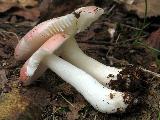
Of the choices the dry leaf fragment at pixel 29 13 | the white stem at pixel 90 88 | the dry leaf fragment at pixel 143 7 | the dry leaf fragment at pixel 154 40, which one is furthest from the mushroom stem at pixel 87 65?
the dry leaf fragment at pixel 29 13

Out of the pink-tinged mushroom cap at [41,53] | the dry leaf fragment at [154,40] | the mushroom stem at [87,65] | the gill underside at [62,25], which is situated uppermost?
the gill underside at [62,25]

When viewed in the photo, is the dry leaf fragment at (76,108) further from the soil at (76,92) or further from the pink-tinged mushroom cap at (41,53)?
the pink-tinged mushroom cap at (41,53)

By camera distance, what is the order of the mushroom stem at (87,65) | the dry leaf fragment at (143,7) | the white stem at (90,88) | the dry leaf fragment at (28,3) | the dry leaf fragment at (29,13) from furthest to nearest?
the dry leaf fragment at (28,3), the dry leaf fragment at (29,13), the dry leaf fragment at (143,7), the mushroom stem at (87,65), the white stem at (90,88)

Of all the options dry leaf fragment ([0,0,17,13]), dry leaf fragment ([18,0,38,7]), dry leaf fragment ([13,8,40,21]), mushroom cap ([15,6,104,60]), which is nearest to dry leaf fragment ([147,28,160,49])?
mushroom cap ([15,6,104,60])

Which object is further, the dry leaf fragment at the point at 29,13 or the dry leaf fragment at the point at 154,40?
the dry leaf fragment at the point at 29,13

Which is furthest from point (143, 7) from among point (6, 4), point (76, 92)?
point (6, 4)

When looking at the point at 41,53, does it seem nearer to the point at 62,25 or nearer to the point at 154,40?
the point at 62,25

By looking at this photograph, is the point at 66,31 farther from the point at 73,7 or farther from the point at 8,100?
the point at 73,7
